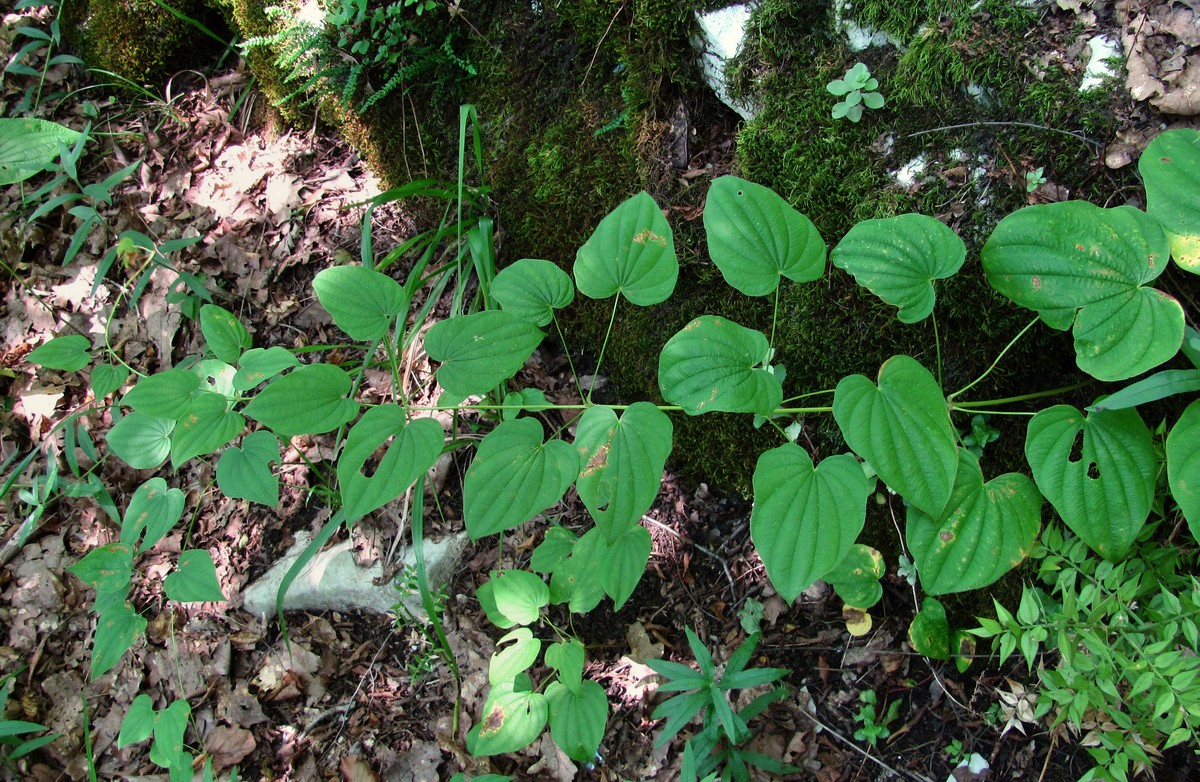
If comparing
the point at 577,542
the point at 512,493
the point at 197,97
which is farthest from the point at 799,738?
the point at 197,97

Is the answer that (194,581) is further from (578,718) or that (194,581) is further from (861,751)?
(861,751)

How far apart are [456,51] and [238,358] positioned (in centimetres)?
137

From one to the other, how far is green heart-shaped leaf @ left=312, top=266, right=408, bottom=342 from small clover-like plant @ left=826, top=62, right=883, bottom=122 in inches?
47.5

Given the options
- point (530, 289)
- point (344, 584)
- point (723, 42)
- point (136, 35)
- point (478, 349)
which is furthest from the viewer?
point (136, 35)

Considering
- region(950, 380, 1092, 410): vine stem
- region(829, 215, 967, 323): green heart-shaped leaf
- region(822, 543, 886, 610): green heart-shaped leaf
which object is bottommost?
region(822, 543, 886, 610): green heart-shaped leaf

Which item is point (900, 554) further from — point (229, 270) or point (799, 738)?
point (229, 270)

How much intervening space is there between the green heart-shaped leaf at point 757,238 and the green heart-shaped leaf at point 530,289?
392mm

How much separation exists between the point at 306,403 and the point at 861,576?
146 centimetres

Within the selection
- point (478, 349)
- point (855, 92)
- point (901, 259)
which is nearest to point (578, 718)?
point (478, 349)

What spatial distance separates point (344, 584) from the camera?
230cm

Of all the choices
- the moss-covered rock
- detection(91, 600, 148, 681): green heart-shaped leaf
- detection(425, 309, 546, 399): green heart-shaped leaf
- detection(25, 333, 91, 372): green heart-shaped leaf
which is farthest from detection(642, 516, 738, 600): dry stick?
the moss-covered rock

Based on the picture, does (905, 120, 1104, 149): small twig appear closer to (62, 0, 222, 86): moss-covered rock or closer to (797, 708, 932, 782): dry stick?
(797, 708, 932, 782): dry stick

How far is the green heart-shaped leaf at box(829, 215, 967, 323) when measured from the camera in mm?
1465

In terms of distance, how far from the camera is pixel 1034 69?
1606 millimetres
